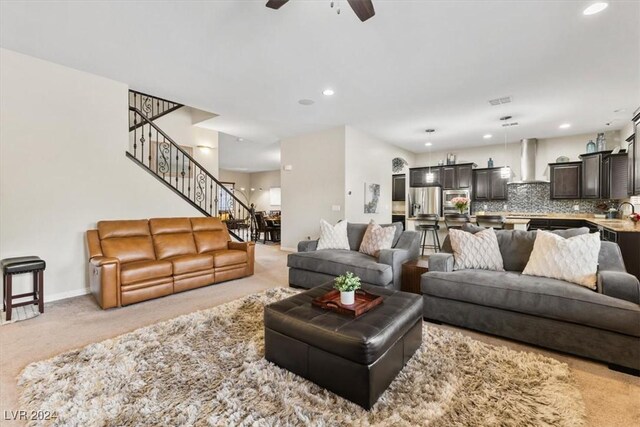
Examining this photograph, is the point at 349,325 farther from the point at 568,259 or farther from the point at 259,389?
the point at 568,259

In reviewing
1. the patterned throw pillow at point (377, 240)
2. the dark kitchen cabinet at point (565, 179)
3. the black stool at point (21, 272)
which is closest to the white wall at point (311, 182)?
the patterned throw pillow at point (377, 240)

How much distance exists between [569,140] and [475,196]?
7.84ft

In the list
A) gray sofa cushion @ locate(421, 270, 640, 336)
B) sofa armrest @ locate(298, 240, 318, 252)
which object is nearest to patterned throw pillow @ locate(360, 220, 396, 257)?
sofa armrest @ locate(298, 240, 318, 252)

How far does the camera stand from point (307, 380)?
1789 millimetres

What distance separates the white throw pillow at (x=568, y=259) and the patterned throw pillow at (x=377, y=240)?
1.50 meters

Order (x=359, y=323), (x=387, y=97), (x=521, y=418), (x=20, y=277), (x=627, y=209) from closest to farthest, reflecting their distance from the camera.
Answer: (x=521, y=418), (x=359, y=323), (x=20, y=277), (x=387, y=97), (x=627, y=209)

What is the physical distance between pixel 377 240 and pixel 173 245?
284cm

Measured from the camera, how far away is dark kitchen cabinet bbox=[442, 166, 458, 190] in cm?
791

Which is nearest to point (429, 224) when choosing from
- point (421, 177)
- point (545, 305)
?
point (421, 177)

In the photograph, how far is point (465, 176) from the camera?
777cm

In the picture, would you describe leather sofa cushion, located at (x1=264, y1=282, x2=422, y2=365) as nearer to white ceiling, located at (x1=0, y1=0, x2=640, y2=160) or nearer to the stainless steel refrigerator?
white ceiling, located at (x1=0, y1=0, x2=640, y2=160)

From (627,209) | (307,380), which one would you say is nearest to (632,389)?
(307,380)

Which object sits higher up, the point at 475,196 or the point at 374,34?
the point at 374,34

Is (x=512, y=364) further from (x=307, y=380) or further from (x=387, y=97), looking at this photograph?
(x=387, y=97)
